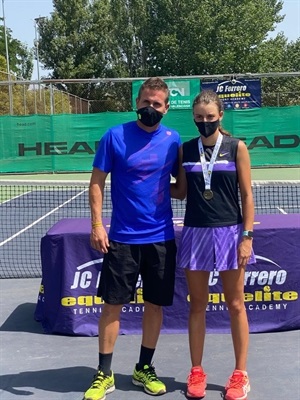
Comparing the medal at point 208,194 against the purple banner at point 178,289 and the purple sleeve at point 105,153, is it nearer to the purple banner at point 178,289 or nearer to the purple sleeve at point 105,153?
the purple sleeve at point 105,153

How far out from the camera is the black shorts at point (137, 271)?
338cm

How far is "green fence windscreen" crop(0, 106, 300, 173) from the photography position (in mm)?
19188

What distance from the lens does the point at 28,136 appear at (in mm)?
19359

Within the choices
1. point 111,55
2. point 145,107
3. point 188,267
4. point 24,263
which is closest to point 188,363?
point 188,267

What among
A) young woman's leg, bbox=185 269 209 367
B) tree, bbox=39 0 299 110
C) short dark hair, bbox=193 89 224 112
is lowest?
young woman's leg, bbox=185 269 209 367

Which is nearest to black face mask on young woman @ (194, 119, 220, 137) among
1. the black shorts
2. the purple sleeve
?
the purple sleeve

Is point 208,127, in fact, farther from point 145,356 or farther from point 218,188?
point 145,356

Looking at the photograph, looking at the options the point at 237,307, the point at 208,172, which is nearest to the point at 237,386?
the point at 237,307

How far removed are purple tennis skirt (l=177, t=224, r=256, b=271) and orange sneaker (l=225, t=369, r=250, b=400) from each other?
26.1 inches

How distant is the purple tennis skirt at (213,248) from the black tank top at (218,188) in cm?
4

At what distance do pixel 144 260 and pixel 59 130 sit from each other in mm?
16331

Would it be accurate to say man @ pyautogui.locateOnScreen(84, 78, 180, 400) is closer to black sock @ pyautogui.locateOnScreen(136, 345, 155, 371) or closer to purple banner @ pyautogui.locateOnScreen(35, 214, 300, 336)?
black sock @ pyautogui.locateOnScreen(136, 345, 155, 371)

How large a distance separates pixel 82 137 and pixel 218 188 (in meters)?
16.4

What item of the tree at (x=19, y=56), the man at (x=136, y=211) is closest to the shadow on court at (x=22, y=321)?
the man at (x=136, y=211)
